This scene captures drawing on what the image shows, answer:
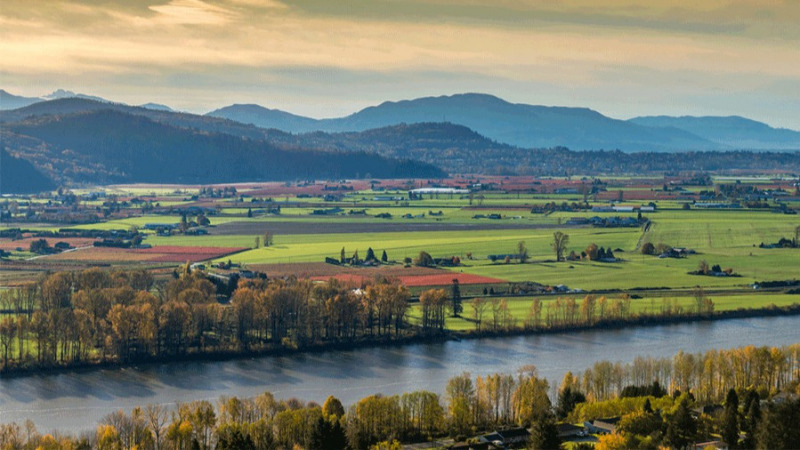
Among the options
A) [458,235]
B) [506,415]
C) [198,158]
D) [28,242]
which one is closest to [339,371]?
[506,415]

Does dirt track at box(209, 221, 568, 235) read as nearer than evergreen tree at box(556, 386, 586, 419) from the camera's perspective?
No

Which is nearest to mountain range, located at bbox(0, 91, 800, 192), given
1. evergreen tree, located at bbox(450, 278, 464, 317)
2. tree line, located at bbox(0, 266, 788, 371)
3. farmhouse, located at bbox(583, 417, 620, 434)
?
tree line, located at bbox(0, 266, 788, 371)

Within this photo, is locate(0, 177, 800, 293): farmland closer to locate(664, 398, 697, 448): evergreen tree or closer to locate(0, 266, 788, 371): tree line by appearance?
locate(0, 266, 788, 371): tree line

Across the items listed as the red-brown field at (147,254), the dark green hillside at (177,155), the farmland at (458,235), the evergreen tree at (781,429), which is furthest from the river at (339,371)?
the dark green hillside at (177,155)

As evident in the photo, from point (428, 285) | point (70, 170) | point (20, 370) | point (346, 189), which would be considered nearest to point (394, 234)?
point (428, 285)

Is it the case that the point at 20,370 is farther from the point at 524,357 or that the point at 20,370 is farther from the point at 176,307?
the point at 524,357

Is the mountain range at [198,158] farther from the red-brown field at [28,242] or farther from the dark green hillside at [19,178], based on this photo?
the red-brown field at [28,242]

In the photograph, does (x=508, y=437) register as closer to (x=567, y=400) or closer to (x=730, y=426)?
(x=567, y=400)
